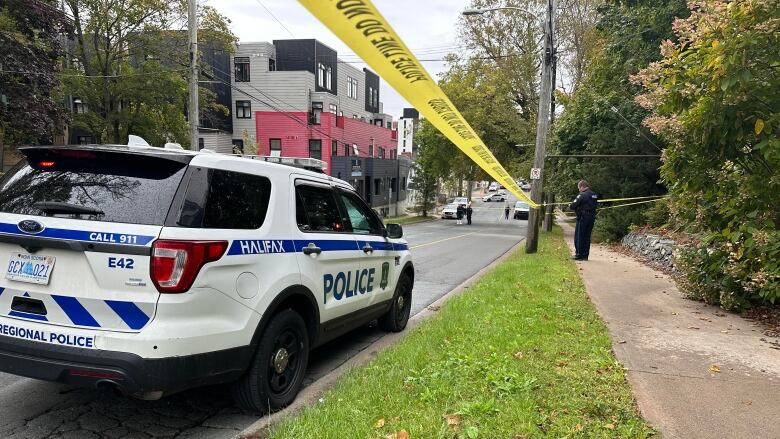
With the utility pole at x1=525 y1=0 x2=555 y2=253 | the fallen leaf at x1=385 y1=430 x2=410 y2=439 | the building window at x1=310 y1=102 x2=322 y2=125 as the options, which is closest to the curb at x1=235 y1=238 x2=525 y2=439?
the fallen leaf at x1=385 y1=430 x2=410 y2=439

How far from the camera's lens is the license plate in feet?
9.95

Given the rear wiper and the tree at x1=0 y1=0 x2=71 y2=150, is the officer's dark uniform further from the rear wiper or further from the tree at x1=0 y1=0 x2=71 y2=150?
the tree at x1=0 y1=0 x2=71 y2=150

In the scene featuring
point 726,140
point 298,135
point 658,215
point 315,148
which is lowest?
point 658,215

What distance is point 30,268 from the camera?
10.1 ft

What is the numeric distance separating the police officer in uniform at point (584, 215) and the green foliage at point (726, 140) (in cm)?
416

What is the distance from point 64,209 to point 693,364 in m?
4.91

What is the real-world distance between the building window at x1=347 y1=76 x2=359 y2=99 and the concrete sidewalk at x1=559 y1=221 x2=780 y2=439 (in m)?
37.0

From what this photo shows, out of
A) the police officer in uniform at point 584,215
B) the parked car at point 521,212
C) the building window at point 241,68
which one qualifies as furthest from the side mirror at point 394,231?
the parked car at point 521,212

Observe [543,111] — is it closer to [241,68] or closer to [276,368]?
[276,368]

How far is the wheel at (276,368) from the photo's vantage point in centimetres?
353

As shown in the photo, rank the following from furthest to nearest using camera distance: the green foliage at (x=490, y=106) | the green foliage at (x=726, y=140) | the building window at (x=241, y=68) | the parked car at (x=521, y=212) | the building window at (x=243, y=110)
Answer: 1. the parked car at (x=521, y=212)
2. the building window at (x=243, y=110)
3. the building window at (x=241, y=68)
4. the green foliage at (x=490, y=106)
5. the green foliage at (x=726, y=140)

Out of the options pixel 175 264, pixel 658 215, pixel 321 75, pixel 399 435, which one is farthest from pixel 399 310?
pixel 321 75

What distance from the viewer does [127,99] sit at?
2353 cm

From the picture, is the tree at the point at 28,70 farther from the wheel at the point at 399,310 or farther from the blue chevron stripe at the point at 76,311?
the blue chevron stripe at the point at 76,311
